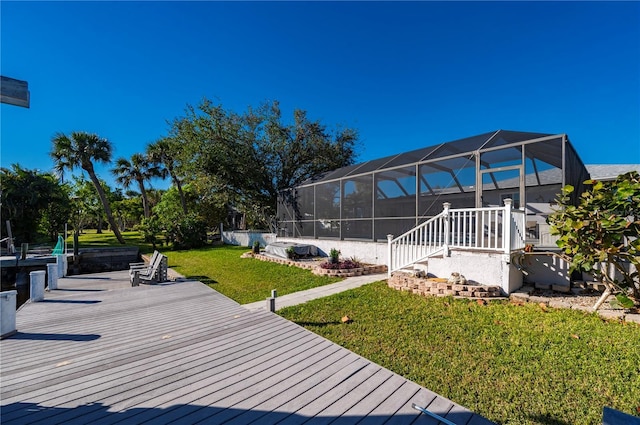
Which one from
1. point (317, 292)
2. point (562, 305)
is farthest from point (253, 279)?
point (562, 305)

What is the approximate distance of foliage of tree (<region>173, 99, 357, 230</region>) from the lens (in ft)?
55.9

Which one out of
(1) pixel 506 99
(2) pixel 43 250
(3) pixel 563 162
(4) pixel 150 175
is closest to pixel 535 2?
(3) pixel 563 162

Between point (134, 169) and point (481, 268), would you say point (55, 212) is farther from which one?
point (481, 268)

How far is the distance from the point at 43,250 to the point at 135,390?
18782mm

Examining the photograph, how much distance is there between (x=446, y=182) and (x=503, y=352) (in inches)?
227

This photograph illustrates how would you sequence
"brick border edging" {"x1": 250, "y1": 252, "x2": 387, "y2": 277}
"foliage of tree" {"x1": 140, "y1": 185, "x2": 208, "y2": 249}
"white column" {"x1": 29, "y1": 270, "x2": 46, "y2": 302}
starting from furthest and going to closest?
1. "foliage of tree" {"x1": 140, "y1": 185, "x2": 208, "y2": 249}
2. "brick border edging" {"x1": 250, "y1": 252, "x2": 387, "y2": 277}
3. "white column" {"x1": 29, "y1": 270, "x2": 46, "y2": 302}

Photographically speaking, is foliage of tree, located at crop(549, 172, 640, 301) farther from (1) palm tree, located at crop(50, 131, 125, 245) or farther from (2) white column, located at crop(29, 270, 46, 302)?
(1) palm tree, located at crop(50, 131, 125, 245)

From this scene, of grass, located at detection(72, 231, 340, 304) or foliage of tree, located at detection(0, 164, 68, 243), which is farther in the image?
foliage of tree, located at detection(0, 164, 68, 243)

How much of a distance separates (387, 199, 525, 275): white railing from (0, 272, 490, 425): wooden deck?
404 cm

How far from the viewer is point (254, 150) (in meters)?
17.7

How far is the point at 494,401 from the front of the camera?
2.33 m

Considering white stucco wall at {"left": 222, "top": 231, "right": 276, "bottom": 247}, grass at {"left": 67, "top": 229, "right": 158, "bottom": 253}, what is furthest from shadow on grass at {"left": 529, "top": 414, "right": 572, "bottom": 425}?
grass at {"left": 67, "top": 229, "right": 158, "bottom": 253}

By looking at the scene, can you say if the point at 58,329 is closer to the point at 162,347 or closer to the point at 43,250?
the point at 162,347

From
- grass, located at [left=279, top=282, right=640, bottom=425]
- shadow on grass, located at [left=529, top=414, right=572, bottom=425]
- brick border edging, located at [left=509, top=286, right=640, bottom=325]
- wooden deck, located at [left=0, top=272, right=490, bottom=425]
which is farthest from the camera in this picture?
brick border edging, located at [left=509, top=286, right=640, bottom=325]
